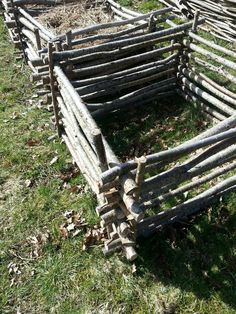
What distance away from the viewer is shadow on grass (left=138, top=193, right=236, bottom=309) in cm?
431

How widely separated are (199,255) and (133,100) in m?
3.19

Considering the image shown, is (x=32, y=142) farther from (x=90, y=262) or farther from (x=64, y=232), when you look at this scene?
(x=90, y=262)

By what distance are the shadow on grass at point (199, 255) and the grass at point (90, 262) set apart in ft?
0.04

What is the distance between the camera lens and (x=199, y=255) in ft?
15.0

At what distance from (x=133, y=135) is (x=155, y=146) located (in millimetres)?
486

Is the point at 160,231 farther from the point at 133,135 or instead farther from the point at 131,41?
the point at 131,41

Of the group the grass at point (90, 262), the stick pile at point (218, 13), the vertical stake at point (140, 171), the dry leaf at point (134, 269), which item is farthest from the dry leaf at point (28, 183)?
the stick pile at point (218, 13)

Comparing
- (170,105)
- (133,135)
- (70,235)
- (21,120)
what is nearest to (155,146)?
(133,135)

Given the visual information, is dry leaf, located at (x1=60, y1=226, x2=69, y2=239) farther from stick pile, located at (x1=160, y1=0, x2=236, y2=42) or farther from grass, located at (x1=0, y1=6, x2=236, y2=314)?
stick pile, located at (x1=160, y1=0, x2=236, y2=42)

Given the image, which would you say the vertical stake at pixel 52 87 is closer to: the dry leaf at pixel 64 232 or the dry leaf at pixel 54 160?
the dry leaf at pixel 54 160

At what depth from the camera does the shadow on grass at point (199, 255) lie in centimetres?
431

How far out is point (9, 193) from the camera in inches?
213

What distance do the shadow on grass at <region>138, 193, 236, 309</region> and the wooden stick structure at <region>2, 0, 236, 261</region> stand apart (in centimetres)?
18

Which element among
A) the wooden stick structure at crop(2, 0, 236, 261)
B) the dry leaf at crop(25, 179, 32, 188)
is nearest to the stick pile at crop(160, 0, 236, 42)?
the wooden stick structure at crop(2, 0, 236, 261)
